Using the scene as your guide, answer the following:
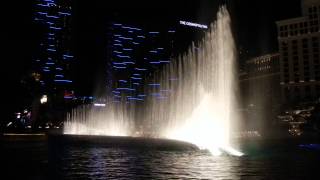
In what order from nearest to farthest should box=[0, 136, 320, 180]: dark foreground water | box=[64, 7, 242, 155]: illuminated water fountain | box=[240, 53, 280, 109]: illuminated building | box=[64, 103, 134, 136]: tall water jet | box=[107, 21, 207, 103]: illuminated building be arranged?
box=[0, 136, 320, 180]: dark foreground water < box=[64, 7, 242, 155]: illuminated water fountain < box=[64, 103, 134, 136]: tall water jet < box=[107, 21, 207, 103]: illuminated building < box=[240, 53, 280, 109]: illuminated building

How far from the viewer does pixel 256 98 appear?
12512cm

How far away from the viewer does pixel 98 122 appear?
71.4 m

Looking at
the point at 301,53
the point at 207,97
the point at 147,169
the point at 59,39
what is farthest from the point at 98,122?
the point at 301,53

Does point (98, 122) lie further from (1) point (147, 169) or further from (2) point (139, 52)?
(2) point (139, 52)

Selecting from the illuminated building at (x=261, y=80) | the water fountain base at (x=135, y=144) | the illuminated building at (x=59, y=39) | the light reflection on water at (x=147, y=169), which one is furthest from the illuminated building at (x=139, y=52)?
the light reflection on water at (x=147, y=169)

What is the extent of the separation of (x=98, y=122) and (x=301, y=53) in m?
65.0

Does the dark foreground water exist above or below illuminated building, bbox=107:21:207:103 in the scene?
below

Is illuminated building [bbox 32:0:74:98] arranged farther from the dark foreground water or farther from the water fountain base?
the dark foreground water

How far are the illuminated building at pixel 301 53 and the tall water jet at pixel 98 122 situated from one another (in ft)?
151

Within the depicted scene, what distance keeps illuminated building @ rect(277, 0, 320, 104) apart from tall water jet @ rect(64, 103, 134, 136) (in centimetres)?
4602

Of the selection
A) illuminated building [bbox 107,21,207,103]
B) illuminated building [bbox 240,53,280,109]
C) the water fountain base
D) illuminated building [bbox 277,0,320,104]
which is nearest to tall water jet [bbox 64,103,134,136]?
illuminated building [bbox 107,21,207,103]

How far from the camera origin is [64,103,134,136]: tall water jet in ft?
198

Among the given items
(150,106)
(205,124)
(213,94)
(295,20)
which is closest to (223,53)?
(213,94)

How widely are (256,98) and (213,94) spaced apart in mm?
89249
